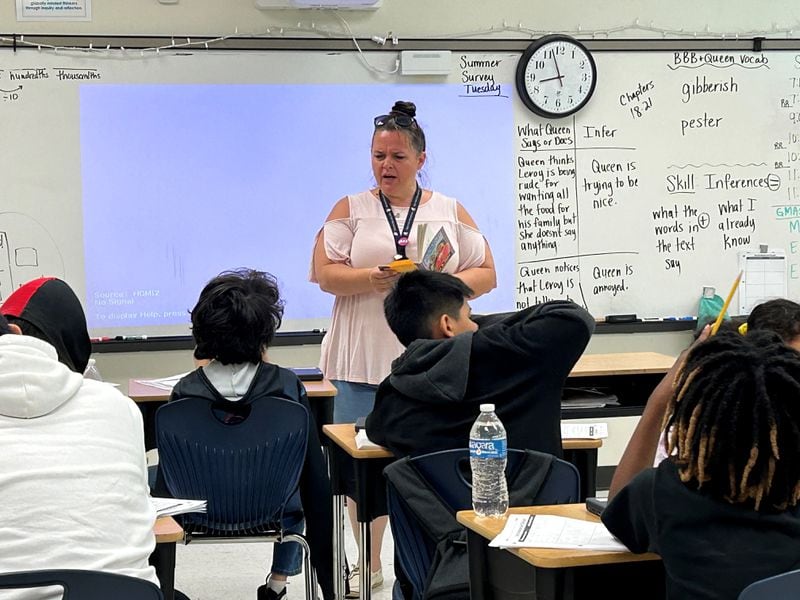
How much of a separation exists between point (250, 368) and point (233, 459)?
0.94ft

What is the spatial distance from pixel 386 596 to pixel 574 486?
1.67 m

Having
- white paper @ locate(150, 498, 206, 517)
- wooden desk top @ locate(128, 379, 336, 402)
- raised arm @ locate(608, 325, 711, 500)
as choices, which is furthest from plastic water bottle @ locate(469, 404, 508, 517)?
wooden desk top @ locate(128, 379, 336, 402)

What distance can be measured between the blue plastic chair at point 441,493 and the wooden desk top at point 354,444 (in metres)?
0.39

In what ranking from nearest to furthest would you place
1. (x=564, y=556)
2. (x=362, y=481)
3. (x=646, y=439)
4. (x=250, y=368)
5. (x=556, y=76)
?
(x=564, y=556) → (x=646, y=439) → (x=362, y=481) → (x=250, y=368) → (x=556, y=76)

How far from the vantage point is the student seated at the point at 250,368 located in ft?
10.3

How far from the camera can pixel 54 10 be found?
5078 mm

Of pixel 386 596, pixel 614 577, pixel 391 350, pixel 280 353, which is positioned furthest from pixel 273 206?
pixel 614 577

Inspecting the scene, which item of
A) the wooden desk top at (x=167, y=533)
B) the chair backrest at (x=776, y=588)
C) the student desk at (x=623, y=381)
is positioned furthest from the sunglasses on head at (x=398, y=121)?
the chair backrest at (x=776, y=588)

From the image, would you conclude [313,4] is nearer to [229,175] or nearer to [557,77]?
[229,175]

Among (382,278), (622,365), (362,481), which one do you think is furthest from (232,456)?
(622,365)

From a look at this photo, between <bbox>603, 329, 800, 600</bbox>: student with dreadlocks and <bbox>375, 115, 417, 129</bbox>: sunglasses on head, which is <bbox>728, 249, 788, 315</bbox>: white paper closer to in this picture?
<bbox>375, 115, 417, 129</bbox>: sunglasses on head

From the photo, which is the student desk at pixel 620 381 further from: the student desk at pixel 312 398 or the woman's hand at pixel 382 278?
the student desk at pixel 312 398

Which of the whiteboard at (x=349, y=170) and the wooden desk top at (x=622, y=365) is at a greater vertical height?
the whiteboard at (x=349, y=170)

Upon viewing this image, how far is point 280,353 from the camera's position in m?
5.39
